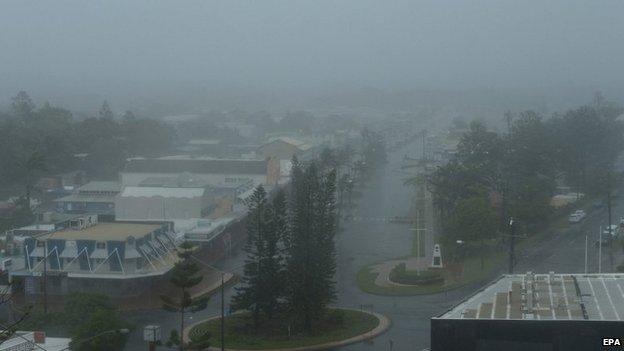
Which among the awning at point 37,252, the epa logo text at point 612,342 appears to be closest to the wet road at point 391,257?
the awning at point 37,252

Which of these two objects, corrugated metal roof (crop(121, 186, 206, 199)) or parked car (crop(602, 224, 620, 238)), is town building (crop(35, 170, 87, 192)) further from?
parked car (crop(602, 224, 620, 238))

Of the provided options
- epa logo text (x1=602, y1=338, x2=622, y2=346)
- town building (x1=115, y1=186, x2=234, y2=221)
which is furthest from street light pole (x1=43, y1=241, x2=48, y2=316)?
epa logo text (x1=602, y1=338, x2=622, y2=346)

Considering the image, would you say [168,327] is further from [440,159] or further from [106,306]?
[440,159]

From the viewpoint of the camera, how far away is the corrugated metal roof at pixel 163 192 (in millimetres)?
10602

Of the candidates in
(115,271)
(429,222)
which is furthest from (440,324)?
(429,222)

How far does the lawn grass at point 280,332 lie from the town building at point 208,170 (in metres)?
5.69

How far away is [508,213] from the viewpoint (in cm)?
1011

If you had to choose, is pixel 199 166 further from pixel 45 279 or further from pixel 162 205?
pixel 45 279

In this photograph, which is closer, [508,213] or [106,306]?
[106,306]

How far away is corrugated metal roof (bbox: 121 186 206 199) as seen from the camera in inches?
417

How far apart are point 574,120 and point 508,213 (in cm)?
545

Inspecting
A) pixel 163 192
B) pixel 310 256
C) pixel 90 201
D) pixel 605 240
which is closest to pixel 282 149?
pixel 90 201

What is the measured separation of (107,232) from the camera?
28.1 ft

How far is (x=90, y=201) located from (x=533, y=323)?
817 cm
